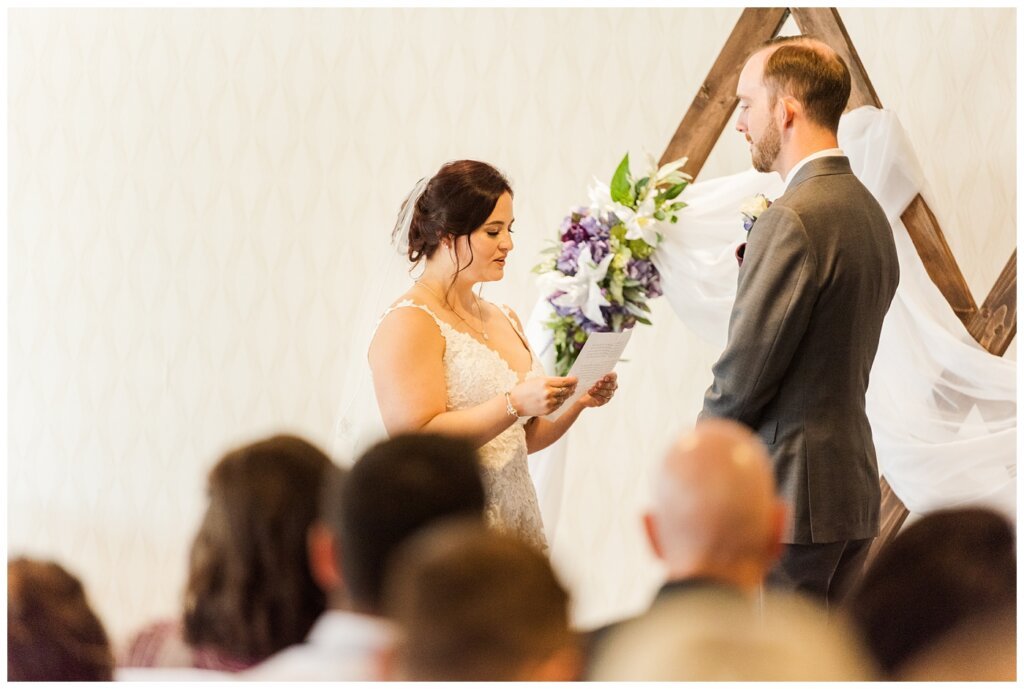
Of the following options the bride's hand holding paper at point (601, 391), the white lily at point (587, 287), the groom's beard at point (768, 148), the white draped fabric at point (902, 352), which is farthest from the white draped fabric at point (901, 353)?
the groom's beard at point (768, 148)

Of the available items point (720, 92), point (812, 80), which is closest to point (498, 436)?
point (812, 80)

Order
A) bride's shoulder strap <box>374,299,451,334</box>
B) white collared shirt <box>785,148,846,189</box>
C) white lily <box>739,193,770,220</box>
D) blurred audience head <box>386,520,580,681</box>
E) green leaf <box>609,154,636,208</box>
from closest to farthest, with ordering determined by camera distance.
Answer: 1. blurred audience head <box>386,520,580,681</box>
2. white collared shirt <box>785,148,846,189</box>
3. bride's shoulder strap <box>374,299,451,334</box>
4. white lily <box>739,193,770,220</box>
5. green leaf <box>609,154,636,208</box>

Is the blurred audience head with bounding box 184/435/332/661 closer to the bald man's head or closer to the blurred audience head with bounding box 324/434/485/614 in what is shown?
the blurred audience head with bounding box 324/434/485/614

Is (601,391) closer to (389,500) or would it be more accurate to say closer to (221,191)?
(389,500)

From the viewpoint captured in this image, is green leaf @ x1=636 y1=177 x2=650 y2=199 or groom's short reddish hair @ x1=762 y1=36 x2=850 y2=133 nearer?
groom's short reddish hair @ x1=762 y1=36 x2=850 y2=133

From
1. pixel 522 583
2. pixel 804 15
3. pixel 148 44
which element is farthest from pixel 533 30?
pixel 522 583

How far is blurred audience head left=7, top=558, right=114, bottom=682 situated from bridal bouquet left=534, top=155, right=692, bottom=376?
1730 mm

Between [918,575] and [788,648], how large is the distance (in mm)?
333

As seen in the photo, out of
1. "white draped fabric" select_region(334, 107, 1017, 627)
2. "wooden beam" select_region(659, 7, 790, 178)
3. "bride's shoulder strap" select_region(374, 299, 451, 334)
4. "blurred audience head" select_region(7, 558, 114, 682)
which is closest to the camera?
"blurred audience head" select_region(7, 558, 114, 682)

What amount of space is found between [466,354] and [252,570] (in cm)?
118

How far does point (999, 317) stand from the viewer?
11.0 ft

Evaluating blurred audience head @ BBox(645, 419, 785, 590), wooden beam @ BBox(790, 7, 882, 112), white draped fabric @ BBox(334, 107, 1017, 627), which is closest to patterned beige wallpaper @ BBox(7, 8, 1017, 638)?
wooden beam @ BBox(790, 7, 882, 112)

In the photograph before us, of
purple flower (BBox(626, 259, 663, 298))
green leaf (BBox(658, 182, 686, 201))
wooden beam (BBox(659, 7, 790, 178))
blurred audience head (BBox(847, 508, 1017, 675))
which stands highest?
wooden beam (BBox(659, 7, 790, 178))

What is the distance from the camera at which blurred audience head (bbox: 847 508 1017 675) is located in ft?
4.24
